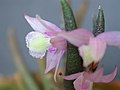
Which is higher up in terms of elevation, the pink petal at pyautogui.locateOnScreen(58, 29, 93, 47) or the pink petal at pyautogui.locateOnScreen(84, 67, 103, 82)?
the pink petal at pyautogui.locateOnScreen(58, 29, 93, 47)

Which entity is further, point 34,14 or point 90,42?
point 34,14

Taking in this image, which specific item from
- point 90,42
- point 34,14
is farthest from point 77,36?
point 34,14

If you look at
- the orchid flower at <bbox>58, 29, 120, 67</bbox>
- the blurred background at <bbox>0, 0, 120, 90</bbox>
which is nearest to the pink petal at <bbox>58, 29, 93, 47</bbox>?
the orchid flower at <bbox>58, 29, 120, 67</bbox>

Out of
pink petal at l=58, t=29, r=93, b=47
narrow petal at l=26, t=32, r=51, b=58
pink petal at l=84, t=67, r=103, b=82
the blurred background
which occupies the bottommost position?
the blurred background

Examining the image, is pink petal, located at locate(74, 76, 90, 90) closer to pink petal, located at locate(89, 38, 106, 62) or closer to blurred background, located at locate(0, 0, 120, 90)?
pink petal, located at locate(89, 38, 106, 62)

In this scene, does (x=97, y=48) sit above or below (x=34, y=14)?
above

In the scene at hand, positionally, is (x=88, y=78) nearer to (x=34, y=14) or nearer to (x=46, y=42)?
(x=46, y=42)

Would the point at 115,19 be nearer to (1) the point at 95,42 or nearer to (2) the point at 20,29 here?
(2) the point at 20,29
